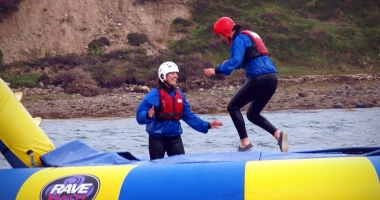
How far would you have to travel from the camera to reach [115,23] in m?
21.9

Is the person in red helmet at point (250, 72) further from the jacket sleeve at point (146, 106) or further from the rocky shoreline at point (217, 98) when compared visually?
the rocky shoreline at point (217, 98)

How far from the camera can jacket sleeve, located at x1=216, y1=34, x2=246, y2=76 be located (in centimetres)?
567

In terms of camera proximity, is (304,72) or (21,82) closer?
(21,82)

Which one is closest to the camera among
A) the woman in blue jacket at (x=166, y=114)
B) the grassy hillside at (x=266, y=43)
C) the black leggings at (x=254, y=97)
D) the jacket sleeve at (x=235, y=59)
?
the woman in blue jacket at (x=166, y=114)

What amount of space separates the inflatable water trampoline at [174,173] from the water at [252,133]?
2658 mm

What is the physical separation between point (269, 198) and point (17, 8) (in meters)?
18.0

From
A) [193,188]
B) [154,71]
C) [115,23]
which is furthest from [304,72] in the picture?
[193,188]

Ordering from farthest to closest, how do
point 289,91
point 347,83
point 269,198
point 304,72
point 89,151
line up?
1. point 304,72
2. point 347,83
3. point 289,91
4. point 89,151
5. point 269,198

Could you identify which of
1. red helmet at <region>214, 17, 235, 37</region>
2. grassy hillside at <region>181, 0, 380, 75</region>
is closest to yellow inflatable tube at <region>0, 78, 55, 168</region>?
red helmet at <region>214, 17, 235, 37</region>

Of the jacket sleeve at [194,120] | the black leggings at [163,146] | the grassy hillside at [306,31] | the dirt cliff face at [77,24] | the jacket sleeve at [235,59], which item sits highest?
the jacket sleeve at [235,59]

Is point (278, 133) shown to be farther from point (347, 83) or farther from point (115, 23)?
point (115, 23)

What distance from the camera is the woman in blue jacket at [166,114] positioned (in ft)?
18.2

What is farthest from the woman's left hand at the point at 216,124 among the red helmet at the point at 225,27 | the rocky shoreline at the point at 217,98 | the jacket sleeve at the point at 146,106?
the rocky shoreline at the point at 217,98

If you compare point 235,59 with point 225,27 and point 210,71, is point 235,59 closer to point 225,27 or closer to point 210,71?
point 210,71
